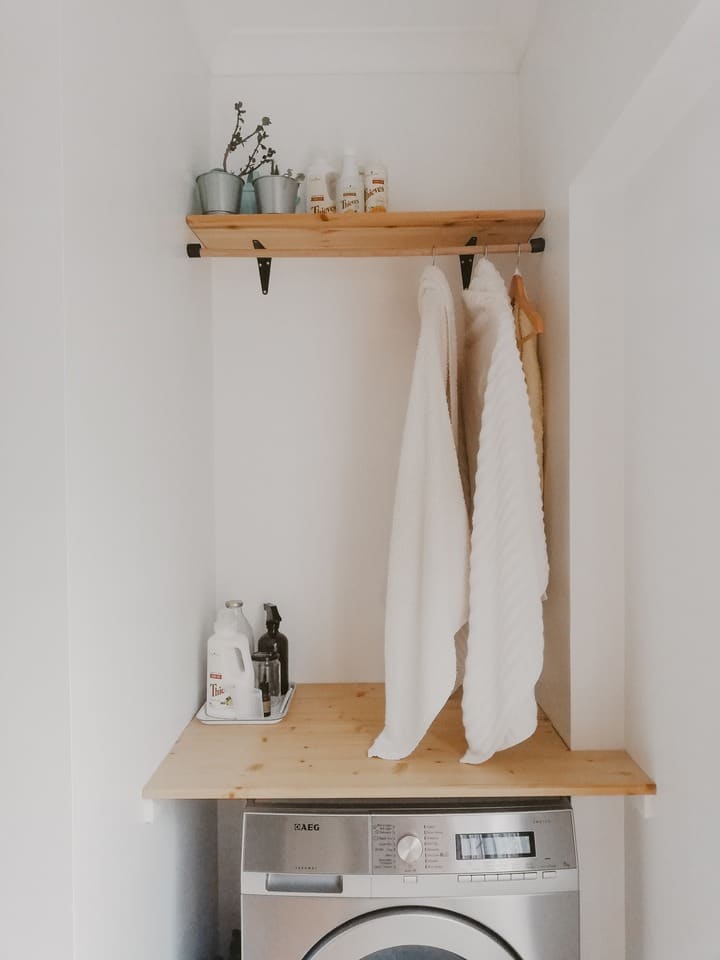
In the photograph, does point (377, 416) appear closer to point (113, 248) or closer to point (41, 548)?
point (113, 248)

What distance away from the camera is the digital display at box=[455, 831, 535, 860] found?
4.06ft

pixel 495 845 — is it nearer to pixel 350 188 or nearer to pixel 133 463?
pixel 133 463

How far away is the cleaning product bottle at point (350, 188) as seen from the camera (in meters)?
1.57

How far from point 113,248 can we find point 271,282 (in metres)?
0.71

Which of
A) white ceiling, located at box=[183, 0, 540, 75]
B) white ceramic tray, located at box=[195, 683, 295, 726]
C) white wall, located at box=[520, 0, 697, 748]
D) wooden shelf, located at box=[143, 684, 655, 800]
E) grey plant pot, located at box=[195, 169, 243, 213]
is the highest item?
white ceiling, located at box=[183, 0, 540, 75]

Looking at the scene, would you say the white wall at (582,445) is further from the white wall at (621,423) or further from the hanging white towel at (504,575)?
the hanging white towel at (504,575)

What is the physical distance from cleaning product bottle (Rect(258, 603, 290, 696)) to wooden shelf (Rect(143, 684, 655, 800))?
146 millimetres

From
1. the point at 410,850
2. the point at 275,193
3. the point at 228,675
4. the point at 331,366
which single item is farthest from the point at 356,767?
the point at 275,193

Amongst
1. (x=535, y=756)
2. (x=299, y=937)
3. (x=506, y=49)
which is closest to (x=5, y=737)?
(x=299, y=937)

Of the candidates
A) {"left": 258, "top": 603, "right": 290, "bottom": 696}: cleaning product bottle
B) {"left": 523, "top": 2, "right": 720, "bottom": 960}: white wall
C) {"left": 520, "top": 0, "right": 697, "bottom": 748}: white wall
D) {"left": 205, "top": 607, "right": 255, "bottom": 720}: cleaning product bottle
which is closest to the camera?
{"left": 523, "top": 2, "right": 720, "bottom": 960}: white wall

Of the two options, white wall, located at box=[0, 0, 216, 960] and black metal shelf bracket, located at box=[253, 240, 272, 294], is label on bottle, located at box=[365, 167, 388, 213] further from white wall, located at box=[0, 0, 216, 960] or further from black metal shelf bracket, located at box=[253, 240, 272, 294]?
white wall, located at box=[0, 0, 216, 960]

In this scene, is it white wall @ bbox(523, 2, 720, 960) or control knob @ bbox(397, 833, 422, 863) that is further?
control knob @ bbox(397, 833, 422, 863)

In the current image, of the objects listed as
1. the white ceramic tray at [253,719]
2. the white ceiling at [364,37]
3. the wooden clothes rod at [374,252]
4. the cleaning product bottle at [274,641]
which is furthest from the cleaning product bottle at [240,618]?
the white ceiling at [364,37]

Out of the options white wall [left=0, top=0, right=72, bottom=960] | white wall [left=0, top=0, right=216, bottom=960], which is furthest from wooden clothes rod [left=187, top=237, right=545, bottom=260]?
white wall [left=0, top=0, right=72, bottom=960]
